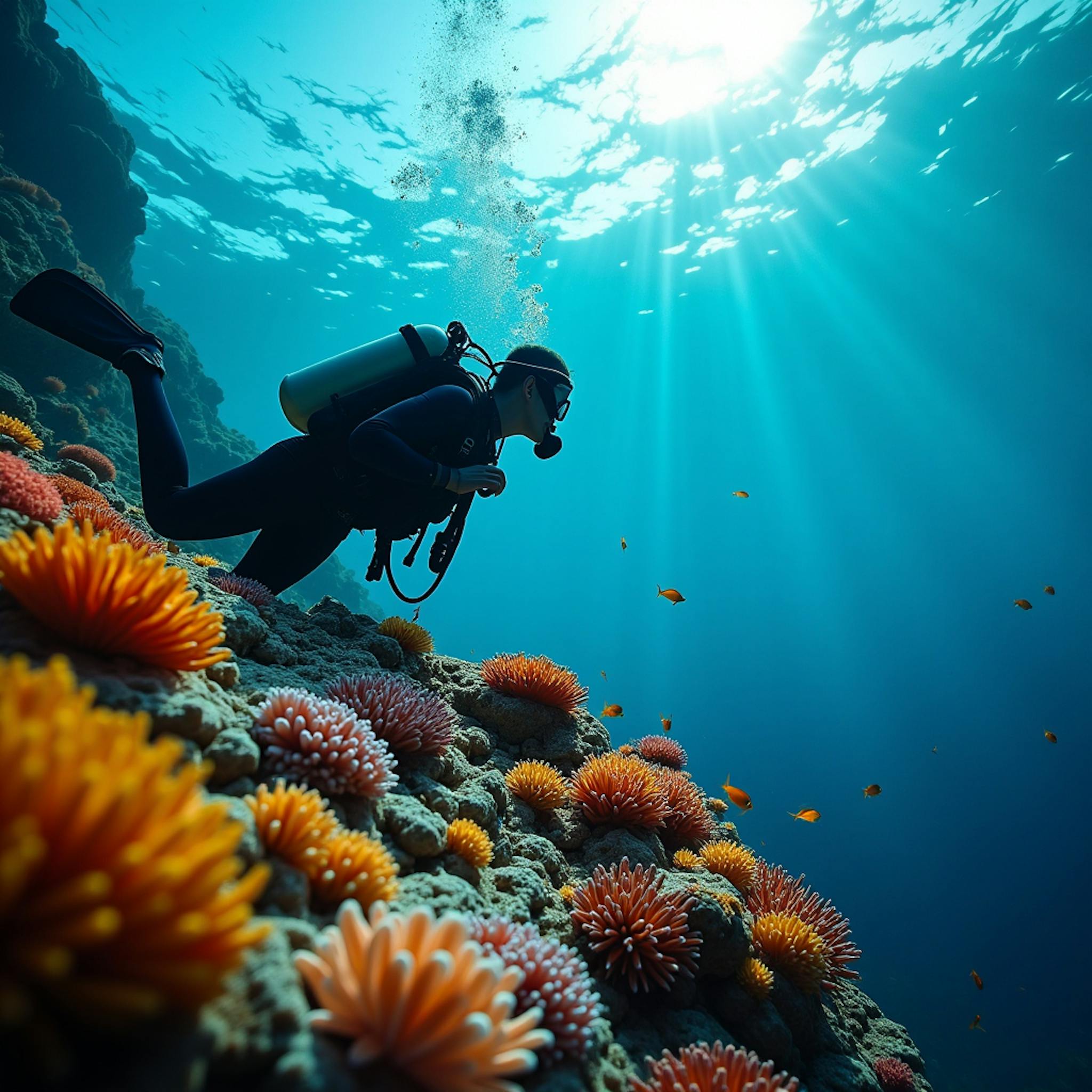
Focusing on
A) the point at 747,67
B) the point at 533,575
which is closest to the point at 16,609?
the point at 747,67

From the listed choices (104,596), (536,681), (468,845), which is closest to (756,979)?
(468,845)

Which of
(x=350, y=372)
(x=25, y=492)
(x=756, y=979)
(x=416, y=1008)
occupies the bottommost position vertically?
(x=416, y=1008)

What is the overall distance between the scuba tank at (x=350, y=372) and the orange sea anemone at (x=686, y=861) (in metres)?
4.45

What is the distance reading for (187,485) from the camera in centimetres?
403

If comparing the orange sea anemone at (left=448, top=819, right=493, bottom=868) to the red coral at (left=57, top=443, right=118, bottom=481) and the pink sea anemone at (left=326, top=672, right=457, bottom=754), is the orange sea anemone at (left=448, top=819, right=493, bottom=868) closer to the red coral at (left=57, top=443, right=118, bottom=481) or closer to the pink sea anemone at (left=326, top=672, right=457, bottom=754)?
the pink sea anemone at (left=326, top=672, right=457, bottom=754)

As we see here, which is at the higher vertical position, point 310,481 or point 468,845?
point 310,481

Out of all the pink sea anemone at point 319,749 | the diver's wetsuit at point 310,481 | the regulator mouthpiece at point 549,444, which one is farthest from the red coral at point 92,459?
the pink sea anemone at point 319,749

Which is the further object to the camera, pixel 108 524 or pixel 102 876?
pixel 108 524

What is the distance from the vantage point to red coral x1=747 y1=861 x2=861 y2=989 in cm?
335

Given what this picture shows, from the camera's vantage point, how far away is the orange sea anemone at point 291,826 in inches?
59.1

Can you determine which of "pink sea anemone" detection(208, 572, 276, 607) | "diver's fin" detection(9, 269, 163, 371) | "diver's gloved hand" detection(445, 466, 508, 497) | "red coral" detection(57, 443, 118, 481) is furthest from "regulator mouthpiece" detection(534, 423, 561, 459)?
"red coral" detection(57, 443, 118, 481)

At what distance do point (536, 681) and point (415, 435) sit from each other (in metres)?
2.34

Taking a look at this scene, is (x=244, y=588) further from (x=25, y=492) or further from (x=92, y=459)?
(x=92, y=459)

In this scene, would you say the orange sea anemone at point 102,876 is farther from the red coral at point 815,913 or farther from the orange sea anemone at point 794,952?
the red coral at point 815,913
